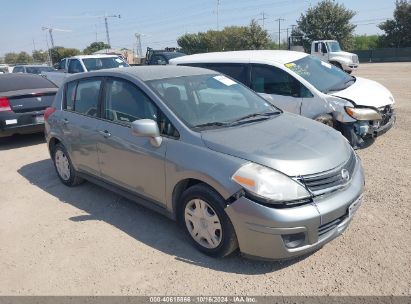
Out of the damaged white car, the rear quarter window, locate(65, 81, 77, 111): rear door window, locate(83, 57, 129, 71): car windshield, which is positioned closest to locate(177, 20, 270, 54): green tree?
locate(83, 57, 129, 71): car windshield

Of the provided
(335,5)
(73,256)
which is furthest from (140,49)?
(73,256)

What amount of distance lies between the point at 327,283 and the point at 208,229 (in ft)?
3.47

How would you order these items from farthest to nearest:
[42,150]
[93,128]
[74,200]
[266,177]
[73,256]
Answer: [42,150] → [74,200] → [93,128] → [73,256] → [266,177]

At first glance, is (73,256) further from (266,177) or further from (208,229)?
(266,177)

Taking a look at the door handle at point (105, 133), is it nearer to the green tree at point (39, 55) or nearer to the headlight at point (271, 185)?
the headlight at point (271, 185)

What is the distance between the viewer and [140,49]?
226 ft

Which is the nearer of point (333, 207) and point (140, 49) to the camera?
point (333, 207)

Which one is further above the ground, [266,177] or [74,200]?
[266,177]

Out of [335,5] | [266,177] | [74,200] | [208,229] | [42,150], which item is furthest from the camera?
[335,5]

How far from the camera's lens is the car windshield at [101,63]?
14.0 metres

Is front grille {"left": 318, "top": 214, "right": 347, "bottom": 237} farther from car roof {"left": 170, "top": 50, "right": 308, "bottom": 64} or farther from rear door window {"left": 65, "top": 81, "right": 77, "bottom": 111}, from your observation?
car roof {"left": 170, "top": 50, "right": 308, "bottom": 64}

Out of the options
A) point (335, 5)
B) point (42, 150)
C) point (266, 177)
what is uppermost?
point (335, 5)

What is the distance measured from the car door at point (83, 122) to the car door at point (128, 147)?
177mm

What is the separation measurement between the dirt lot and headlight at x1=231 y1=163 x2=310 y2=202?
2.33ft
